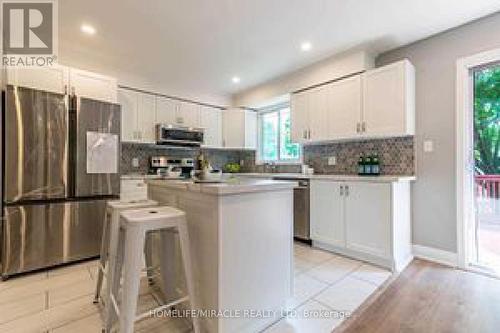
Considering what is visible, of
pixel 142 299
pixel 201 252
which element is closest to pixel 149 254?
pixel 142 299

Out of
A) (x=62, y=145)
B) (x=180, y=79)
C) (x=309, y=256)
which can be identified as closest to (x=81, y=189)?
(x=62, y=145)

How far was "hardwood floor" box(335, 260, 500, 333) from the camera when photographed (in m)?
1.70

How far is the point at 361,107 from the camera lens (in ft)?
10.4

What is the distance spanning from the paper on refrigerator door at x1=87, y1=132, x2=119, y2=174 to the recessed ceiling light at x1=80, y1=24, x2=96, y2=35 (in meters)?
1.09

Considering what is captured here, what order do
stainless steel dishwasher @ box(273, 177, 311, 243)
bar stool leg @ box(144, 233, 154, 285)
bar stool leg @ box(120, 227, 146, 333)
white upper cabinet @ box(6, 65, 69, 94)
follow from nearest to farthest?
bar stool leg @ box(120, 227, 146, 333), bar stool leg @ box(144, 233, 154, 285), white upper cabinet @ box(6, 65, 69, 94), stainless steel dishwasher @ box(273, 177, 311, 243)

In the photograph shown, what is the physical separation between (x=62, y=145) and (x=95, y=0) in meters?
1.43

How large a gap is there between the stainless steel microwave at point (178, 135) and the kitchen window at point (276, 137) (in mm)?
1334

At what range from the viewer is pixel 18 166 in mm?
2414

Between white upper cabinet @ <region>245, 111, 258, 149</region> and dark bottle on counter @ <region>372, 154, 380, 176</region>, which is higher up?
white upper cabinet @ <region>245, 111, 258, 149</region>

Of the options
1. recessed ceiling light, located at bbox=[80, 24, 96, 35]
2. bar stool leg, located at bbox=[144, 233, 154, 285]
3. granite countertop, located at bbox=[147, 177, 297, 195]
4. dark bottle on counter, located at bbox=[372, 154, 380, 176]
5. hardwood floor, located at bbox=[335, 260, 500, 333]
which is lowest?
hardwood floor, located at bbox=[335, 260, 500, 333]

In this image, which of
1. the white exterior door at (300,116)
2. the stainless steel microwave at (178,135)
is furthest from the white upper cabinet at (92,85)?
the white exterior door at (300,116)

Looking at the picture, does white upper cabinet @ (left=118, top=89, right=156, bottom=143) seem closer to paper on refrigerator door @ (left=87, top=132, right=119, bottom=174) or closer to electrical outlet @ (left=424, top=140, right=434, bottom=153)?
A: paper on refrigerator door @ (left=87, top=132, right=119, bottom=174)

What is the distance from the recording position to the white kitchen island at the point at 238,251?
1.45 metres

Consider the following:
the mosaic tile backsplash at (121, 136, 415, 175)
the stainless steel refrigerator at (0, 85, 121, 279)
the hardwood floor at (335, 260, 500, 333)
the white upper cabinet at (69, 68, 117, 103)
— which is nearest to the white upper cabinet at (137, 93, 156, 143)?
the mosaic tile backsplash at (121, 136, 415, 175)
